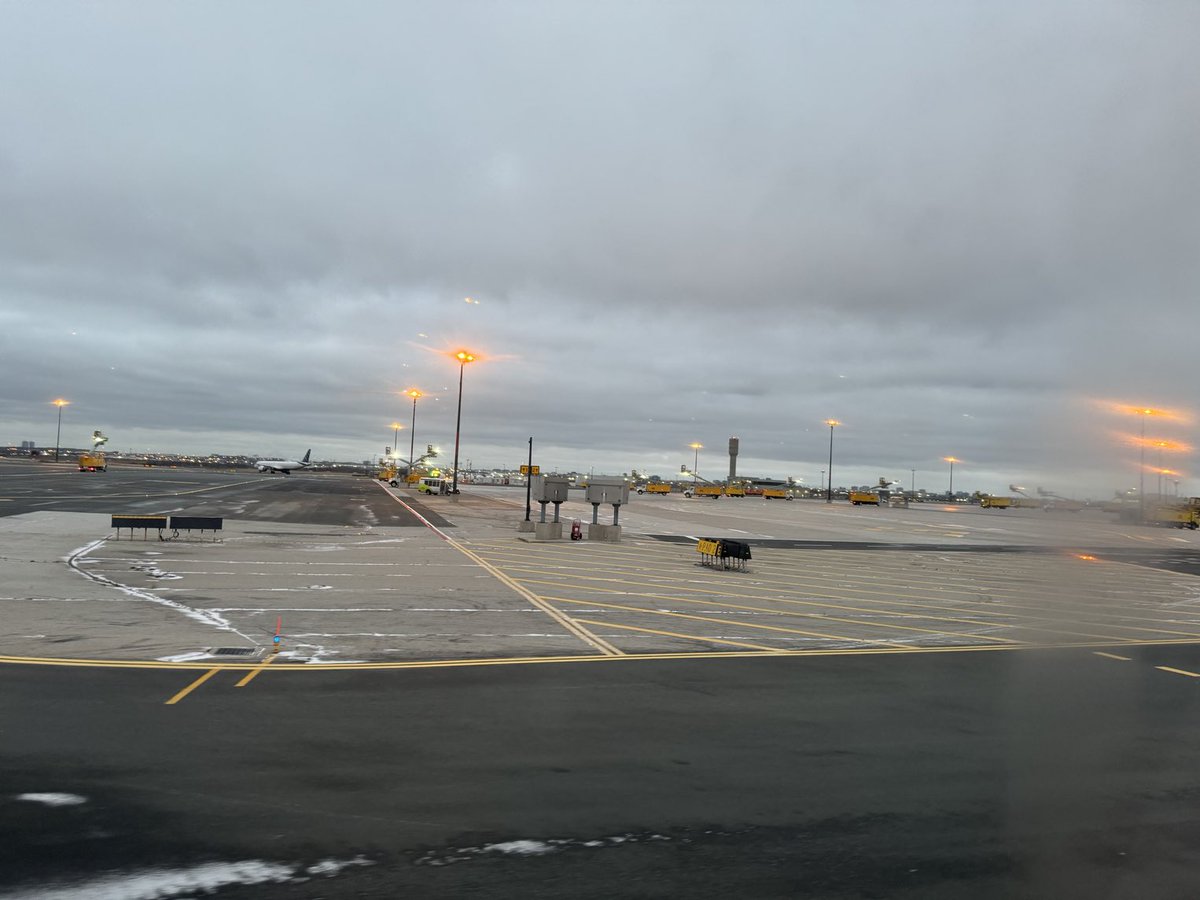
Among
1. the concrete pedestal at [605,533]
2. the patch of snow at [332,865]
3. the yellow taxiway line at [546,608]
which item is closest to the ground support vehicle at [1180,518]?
the concrete pedestal at [605,533]

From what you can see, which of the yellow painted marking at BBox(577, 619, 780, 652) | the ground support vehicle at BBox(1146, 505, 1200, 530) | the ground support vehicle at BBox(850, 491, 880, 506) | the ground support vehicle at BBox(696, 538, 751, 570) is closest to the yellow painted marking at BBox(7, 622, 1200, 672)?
the yellow painted marking at BBox(577, 619, 780, 652)

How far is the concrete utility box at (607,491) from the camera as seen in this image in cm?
3347

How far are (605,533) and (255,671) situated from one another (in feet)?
80.9

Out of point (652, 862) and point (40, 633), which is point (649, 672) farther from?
point (40, 633)

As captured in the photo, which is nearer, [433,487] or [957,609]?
[957,609]

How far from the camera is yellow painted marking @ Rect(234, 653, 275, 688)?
1041 centimetres

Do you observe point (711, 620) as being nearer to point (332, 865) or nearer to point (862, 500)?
point (332, 865)

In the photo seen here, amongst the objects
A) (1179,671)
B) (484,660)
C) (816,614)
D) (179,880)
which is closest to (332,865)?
(179,880)

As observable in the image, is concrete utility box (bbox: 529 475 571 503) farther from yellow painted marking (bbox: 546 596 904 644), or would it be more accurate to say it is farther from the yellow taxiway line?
yellow painted marking (bbox: 546 596 904 644)

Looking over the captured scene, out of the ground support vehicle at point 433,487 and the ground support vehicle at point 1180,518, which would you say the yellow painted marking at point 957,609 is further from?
the ground support vehicle at point 433,487

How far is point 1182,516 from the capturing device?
74.1 m

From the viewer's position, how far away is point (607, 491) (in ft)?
112

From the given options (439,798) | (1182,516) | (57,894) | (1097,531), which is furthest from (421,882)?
(1182,516)

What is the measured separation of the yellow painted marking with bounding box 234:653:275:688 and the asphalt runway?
0.21 feet
